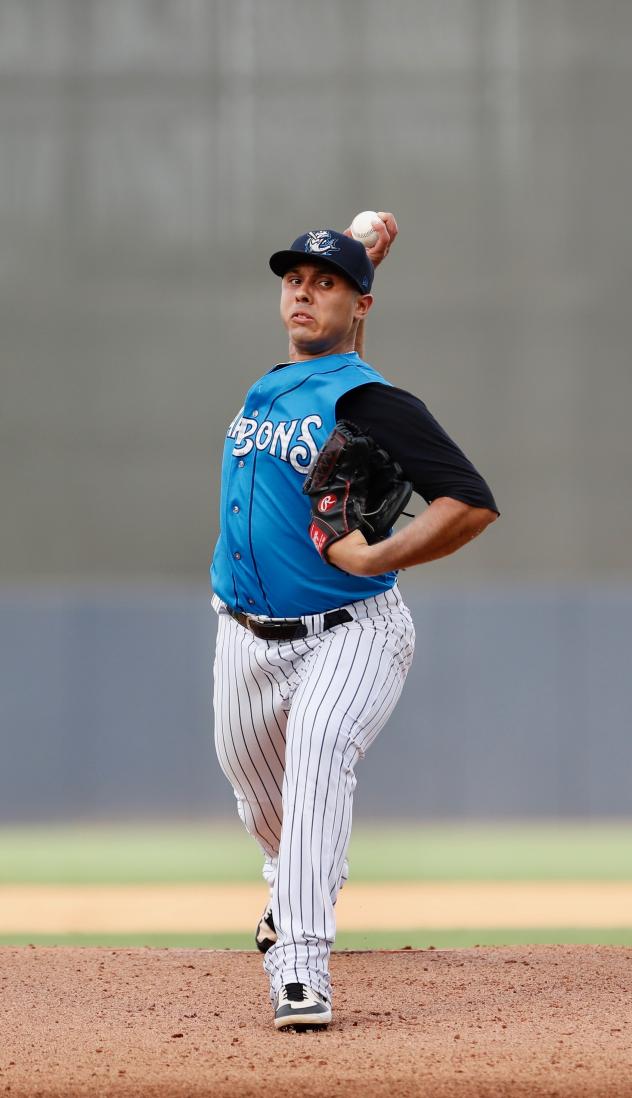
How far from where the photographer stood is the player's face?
2.81 metres

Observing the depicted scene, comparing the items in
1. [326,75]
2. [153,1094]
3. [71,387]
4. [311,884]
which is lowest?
[153,1094]

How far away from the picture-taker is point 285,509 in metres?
2.72

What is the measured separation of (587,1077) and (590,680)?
11.7 ft

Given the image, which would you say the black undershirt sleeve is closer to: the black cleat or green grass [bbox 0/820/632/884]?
the black cleat

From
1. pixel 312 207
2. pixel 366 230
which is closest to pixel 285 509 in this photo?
pixel 366 230

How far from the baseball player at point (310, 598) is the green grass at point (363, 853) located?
93.8 inches

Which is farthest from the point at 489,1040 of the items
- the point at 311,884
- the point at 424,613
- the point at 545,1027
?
the point at 424,613

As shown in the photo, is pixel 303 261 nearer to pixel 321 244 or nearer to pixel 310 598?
pixel 321 244

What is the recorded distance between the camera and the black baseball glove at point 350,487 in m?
2.53

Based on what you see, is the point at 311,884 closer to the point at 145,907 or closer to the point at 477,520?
the point at 477,520

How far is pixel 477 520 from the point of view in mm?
2523

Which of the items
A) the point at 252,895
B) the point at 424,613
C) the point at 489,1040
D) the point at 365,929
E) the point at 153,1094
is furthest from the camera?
the point at 424,613

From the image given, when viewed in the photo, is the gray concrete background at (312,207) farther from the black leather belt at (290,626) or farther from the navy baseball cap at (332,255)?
the black leather belt at (290,626)

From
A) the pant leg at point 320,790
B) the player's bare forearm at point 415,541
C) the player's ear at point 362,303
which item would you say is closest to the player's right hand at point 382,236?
the player's ear at point 362,303
